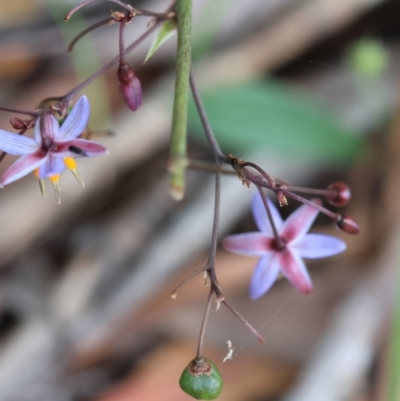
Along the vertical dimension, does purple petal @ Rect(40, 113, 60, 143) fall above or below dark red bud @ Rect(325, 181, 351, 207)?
above

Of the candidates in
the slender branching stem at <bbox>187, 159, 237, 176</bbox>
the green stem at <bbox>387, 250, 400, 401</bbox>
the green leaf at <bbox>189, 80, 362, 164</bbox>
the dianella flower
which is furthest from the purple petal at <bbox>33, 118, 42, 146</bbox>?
the green leaf at <bbox>189, 80, 362, 164</bbox>

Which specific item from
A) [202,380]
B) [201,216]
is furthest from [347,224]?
[201,216]

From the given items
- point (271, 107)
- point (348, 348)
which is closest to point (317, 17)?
point (271, 107)

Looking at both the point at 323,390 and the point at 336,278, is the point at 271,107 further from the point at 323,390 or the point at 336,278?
the point at 323,390

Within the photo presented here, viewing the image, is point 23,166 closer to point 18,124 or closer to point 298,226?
point 18,124

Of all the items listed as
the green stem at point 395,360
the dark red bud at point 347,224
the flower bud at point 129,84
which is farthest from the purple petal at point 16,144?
the green stem at point 395,360

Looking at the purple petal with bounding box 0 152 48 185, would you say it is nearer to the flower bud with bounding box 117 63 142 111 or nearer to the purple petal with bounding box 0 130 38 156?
the purple petal with bounding box 0 130 38 156

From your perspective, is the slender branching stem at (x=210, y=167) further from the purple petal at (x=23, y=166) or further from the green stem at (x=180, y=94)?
the purple petal at (x=23, y=166)
